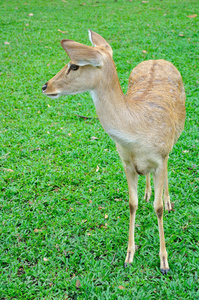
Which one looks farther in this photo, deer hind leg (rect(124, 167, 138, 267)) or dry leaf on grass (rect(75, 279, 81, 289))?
deer hind leg (rect(124, 167, 138, 267))

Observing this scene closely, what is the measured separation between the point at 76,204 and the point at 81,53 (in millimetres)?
2294

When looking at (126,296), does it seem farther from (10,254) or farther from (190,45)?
(190,45)

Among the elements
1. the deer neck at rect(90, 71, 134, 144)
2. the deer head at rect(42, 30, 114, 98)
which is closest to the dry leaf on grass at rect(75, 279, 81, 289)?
the deer neck at rect(90, 71, 134, 144)

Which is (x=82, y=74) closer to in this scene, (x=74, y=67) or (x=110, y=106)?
(x=74, y=67)

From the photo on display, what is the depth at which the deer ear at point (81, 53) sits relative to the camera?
2.09 m

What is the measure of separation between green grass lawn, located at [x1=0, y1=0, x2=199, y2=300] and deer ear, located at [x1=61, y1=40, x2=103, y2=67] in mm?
1971

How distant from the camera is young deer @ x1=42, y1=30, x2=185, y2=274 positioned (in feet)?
7.67

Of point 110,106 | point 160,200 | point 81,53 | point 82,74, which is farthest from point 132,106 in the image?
point 160,200

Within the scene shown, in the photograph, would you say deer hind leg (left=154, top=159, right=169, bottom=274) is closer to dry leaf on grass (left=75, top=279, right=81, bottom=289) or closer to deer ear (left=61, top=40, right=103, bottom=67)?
dry leaf on grass (left=75, top=279, right=81, bottom=289)

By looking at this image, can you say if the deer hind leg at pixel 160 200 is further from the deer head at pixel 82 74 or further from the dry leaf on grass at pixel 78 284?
the deer head at pixel 82 74

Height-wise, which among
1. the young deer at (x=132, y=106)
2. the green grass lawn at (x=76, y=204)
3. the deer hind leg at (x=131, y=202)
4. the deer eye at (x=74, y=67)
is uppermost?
the deer eye at (x=74, y=67)

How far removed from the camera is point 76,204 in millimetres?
3971

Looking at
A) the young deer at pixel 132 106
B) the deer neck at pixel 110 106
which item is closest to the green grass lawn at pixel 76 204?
the young deer at pixel 132 106

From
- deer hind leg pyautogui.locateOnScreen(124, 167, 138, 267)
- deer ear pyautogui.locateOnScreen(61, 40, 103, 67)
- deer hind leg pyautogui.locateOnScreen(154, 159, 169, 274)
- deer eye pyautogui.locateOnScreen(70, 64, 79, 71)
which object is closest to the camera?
deer ear pyautogui.locateOnScreen(61, 40, 103, 67)
